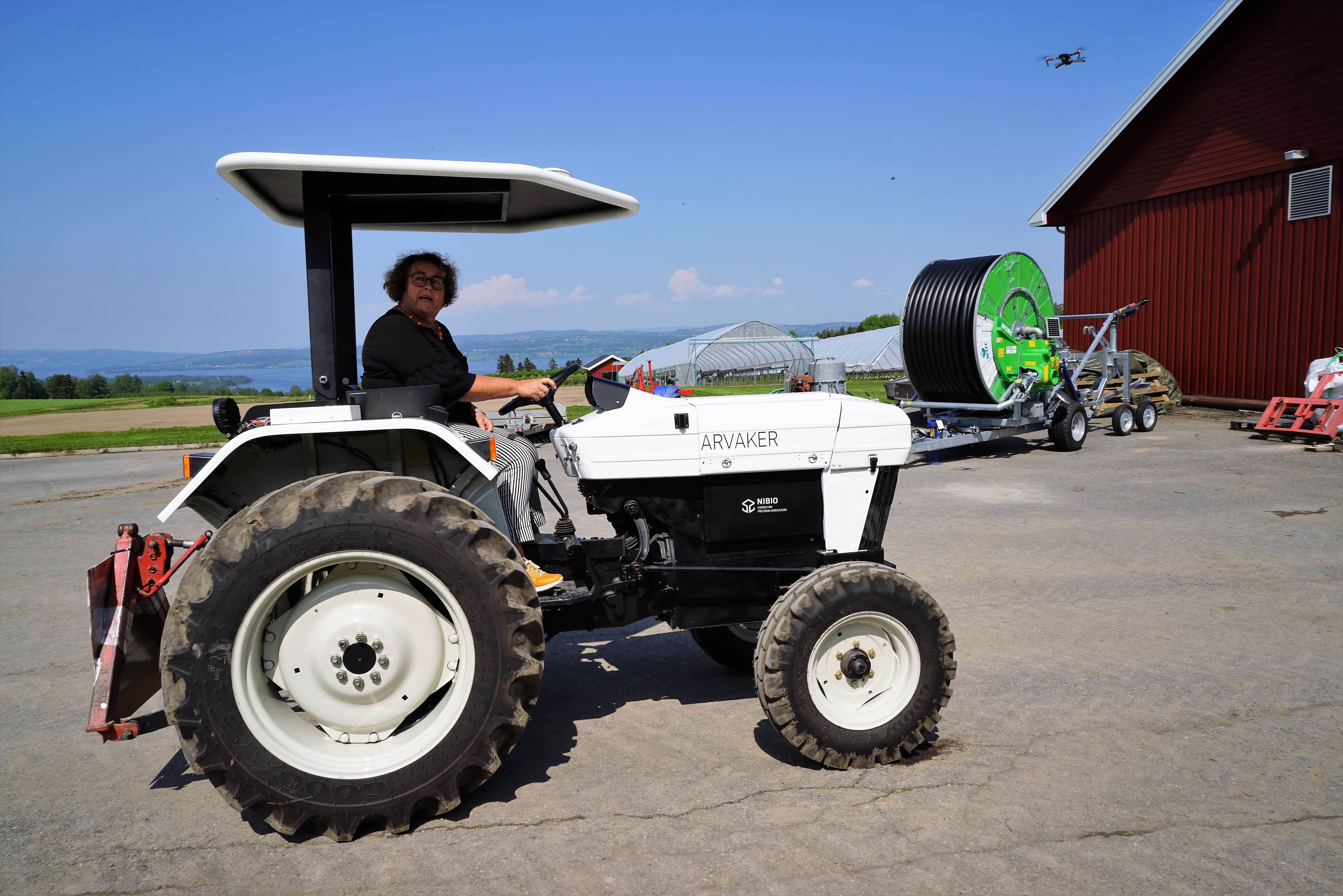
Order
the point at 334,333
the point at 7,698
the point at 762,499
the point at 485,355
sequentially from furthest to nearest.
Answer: the point at 485,355, the point at 7,698, the point at 762,499, the point at 334,333

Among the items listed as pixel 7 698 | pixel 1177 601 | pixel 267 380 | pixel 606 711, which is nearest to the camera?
pixel 606 711

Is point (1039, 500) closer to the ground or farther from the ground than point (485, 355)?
closer to the ground

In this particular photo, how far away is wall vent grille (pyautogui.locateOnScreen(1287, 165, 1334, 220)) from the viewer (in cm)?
1432

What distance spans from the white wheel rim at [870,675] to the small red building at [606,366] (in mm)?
1378

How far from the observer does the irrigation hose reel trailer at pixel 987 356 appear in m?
11.8

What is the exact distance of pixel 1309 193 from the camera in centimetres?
1461

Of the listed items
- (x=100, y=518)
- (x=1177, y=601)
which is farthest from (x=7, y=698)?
(x=1177, y=601)

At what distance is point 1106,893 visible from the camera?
7.79 feet

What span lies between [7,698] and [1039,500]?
27.4 feet

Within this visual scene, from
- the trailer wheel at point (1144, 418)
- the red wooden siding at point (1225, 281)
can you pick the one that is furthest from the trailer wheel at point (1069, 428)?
the red wooden siding at point (1225, 281)

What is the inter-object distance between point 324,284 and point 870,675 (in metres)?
2.47

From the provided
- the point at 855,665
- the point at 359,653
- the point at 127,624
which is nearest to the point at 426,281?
the point at 359,653

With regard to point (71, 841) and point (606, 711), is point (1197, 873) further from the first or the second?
point (71, 841)

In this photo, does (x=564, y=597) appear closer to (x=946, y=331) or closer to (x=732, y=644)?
(x=732, y=644)
